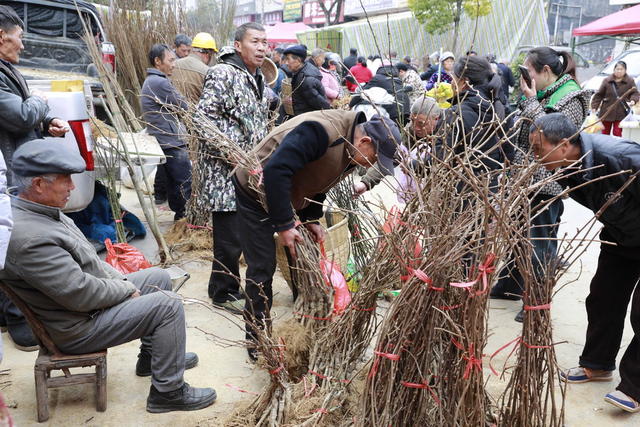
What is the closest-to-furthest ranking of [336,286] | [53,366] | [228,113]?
[53,366]
[336,286]
[228,113]

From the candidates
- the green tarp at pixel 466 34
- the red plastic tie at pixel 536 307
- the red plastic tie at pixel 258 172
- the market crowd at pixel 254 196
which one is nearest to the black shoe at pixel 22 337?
the market crowd at pixel 254 196

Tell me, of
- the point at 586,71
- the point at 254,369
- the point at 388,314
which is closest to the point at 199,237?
the point at 254,369

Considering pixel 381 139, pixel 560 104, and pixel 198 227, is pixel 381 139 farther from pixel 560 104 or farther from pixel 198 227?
pixel 198 227

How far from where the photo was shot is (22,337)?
319 cm

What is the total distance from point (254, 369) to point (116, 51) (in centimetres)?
441

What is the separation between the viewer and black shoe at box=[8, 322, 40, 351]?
319 centimetres

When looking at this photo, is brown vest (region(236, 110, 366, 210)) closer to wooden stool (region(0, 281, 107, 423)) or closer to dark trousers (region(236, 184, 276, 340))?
dark trousers (region(236, 184, 276, 340))

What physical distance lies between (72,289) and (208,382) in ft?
3.09

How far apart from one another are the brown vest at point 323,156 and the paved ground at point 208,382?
0.74 m

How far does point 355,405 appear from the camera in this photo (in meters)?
2.42

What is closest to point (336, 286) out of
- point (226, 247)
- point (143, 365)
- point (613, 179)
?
point (143, 365)

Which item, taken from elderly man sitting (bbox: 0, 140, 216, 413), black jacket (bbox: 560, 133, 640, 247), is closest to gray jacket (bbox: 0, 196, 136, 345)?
elderly man sitting (bbox: 0, 140, 216, 413)

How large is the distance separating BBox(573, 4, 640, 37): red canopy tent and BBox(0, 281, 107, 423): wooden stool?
13007mm

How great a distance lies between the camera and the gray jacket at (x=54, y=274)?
7.55 ft
